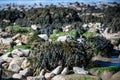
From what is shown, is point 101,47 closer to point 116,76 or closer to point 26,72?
point 116,76

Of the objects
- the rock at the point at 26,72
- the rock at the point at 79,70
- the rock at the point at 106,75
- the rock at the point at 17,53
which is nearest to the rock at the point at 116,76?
the rock at the point at 106,75

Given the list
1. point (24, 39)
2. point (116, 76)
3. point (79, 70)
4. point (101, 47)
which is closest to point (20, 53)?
point (79, 70)

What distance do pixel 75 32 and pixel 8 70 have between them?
20683 mm

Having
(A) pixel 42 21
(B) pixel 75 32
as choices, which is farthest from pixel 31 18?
(B) pixel 75 32

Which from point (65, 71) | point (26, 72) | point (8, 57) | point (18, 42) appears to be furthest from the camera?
point (18, 42)

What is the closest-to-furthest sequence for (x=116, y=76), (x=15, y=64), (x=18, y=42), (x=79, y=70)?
(x=116, y=76) → (x=79, y=70) → (x=15, y=64) → (x=18, y=42)

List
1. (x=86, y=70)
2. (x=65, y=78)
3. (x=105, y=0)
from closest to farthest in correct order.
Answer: (x=65, y=78), (x=86, y=70), (x=105, y=0)

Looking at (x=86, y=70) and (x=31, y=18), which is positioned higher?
(x=86, y=70)

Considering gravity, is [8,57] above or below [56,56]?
below

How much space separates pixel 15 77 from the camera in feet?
85.3

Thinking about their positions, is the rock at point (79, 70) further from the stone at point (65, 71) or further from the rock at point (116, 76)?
the rock at point (116, 76)

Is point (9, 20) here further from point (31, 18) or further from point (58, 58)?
point (58, 58)

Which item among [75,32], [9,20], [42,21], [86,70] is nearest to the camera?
[86,70]

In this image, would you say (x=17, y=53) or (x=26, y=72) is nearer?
(x=26, y=72)
